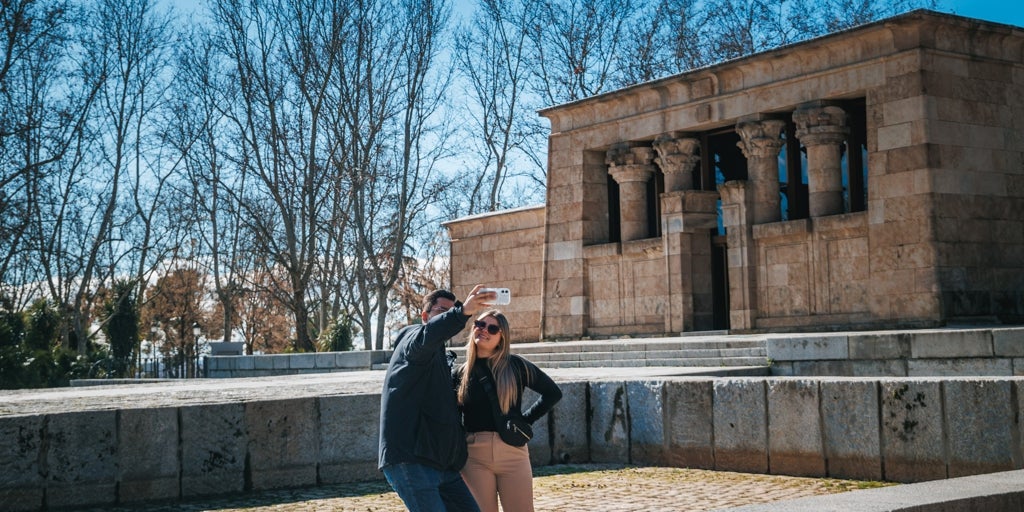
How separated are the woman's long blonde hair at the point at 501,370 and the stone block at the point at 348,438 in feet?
15.4

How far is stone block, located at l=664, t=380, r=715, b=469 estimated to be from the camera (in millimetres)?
10789

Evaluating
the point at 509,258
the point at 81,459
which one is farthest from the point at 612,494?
the point at 509,258

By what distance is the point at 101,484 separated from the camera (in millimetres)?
9195

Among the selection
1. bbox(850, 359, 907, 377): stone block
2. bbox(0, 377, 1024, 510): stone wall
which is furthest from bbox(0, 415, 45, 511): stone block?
bbox(850, 359, 907, 377): stone block

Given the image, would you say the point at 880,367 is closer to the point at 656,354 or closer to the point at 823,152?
the point at 656,354

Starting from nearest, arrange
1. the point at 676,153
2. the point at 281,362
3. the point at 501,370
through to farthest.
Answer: the point at 501,370 < the point at 676,153 < the point at 281,362

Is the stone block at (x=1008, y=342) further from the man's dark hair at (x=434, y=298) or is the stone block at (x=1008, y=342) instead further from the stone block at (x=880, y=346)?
the man's dark hair at (x=434, y=298)

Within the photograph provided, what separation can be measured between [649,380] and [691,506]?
2.83 m

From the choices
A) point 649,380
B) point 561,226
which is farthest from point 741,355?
point 561,226

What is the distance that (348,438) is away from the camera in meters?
10.5

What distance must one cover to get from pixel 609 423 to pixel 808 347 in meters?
5.25

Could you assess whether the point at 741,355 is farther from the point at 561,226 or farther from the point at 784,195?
the point at 561,226

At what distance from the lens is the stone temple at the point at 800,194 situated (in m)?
18.0

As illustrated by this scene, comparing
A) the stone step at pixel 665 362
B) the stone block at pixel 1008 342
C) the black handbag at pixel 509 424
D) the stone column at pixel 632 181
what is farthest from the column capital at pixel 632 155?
the black handbag at pixel 509 424
